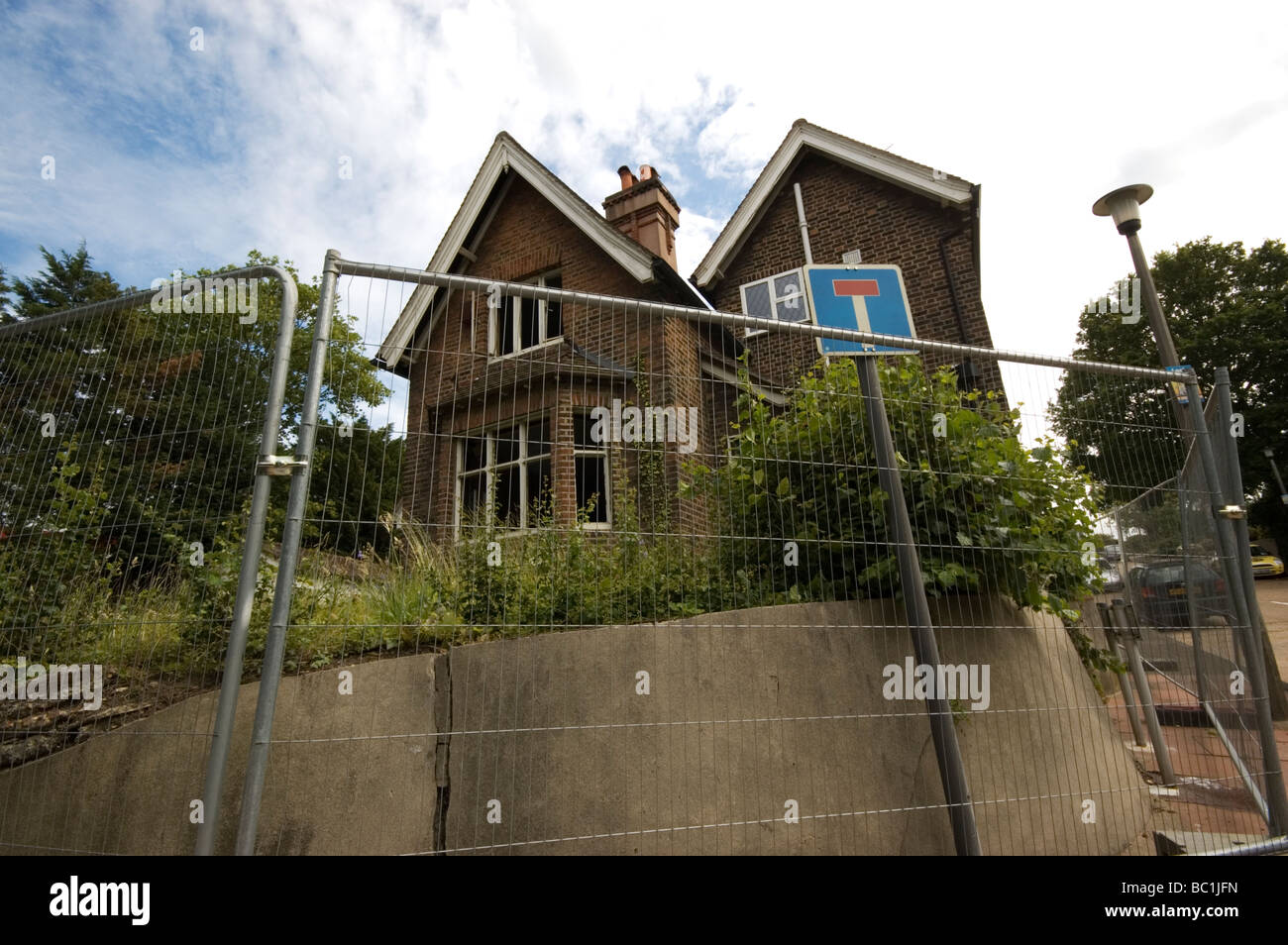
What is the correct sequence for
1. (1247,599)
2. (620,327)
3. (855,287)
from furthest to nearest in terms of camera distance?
(855,287) < (620,327) < (1247,599)

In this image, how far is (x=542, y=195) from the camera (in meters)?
13.6

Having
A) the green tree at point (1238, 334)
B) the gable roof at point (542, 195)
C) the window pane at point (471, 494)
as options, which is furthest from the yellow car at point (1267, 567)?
the window pane at point (471, 494)

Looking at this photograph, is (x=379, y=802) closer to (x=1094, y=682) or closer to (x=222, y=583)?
(x=222, y=583)

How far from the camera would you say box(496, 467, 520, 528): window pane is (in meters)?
2.99

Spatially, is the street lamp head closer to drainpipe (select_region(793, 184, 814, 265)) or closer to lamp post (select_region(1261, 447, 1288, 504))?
drainpipe (select_region(793, 184, 814, 265))

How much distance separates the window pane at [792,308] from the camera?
449 inches

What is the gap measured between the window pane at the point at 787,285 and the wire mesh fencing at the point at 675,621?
326 inches

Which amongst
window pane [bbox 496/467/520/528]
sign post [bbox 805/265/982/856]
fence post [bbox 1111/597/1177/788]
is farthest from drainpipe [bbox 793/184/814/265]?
window pane [bbox 496/467/520/528]

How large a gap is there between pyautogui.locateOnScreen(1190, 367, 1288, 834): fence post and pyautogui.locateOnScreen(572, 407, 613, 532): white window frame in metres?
3.53

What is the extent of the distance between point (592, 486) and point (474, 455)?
1.92 feet

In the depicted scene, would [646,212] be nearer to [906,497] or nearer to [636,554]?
[906,497]

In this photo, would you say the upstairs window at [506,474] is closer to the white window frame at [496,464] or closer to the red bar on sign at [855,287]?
the white window frame at [496,464]

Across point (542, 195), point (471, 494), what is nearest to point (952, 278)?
point (542, 195)
